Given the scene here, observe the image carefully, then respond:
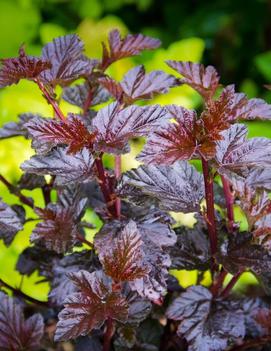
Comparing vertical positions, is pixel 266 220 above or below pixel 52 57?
below

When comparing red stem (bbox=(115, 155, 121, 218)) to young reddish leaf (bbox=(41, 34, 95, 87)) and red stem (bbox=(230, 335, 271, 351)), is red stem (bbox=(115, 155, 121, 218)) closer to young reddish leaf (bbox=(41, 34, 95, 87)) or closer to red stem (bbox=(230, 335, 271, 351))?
young reddish leaf (bbox=(41, 34, 95, 87))

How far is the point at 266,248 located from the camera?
25.6 inches

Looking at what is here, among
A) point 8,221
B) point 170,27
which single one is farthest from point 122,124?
point 170,27

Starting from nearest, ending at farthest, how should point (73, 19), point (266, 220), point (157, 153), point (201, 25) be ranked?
1. point (157, 153)
2. point (266, 220)
3. point (201, 25)
4. point (73, 19)

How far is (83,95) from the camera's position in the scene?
81 centimetres

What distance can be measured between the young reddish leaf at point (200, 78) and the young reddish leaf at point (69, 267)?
227mm

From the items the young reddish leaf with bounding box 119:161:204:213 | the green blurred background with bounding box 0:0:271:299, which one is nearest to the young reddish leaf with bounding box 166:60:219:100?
the young reddish leaf with bounding box 119:161:204:213

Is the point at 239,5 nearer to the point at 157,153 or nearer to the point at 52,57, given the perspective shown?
the point at 52,57

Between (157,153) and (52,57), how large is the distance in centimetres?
25

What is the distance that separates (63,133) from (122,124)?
0.20ft

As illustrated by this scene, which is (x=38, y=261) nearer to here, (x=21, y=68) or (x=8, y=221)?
(x=8, y=221)

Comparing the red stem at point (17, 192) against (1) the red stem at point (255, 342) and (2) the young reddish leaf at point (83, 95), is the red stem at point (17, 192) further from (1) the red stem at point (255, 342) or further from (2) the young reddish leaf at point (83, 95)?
(1) the red stem at point (255, 342)

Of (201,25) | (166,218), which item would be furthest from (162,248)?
(201,25)

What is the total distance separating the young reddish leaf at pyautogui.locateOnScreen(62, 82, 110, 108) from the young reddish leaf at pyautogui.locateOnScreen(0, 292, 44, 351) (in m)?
0.27
